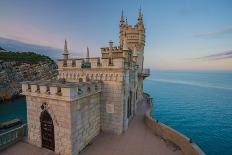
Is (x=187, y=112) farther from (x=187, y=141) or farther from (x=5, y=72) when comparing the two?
(x=5, y=72)

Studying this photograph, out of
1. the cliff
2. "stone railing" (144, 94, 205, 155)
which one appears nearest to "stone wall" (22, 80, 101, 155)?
Result: "stone railing" (144, 94, 205, 155)

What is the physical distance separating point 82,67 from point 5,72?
4109 cm

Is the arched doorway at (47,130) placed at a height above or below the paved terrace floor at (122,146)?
above

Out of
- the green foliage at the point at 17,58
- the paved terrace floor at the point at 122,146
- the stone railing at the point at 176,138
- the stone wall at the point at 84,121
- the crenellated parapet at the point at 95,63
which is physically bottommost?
the paved terrace floor at the point at 122,146

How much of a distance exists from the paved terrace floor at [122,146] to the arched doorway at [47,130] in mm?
352

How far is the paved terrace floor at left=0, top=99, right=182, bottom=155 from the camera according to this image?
25.4ft

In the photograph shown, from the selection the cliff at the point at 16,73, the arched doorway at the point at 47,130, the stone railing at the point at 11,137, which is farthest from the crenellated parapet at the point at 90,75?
the cliff at the point at 16,73

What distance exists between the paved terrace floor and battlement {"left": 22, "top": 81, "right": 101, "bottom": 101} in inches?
139

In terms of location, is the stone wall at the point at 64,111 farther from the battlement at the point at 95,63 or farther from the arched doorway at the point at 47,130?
the battlement at the point at 95,63

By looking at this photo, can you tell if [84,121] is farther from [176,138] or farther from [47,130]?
[176,138]

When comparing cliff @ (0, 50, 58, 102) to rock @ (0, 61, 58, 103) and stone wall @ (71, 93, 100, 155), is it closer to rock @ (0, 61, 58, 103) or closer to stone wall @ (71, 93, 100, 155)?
rock @ (0, 61, 58, 103)

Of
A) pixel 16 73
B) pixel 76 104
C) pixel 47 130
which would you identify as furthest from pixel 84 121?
pixel 16 73

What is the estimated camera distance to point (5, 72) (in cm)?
3797

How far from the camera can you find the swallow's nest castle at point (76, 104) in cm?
694
